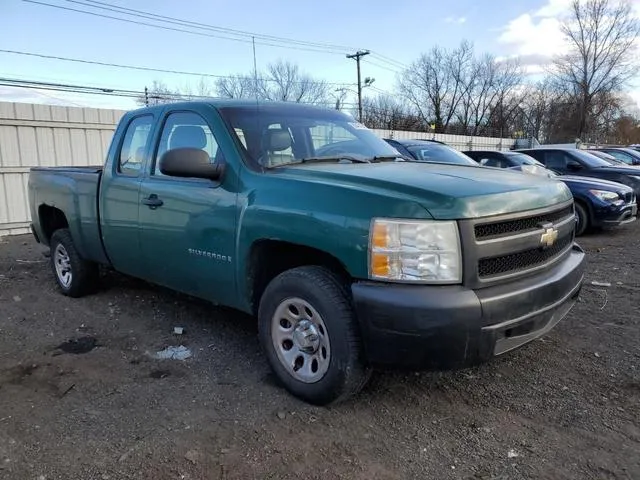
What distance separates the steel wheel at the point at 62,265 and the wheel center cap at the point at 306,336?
11.6 feet

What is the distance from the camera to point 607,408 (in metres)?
3.06

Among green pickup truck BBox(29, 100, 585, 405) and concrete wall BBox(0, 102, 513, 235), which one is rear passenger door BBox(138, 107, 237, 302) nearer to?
green pickup truck BBox(29, 100, 585, 405)

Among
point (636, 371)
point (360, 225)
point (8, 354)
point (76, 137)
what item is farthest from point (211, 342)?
point (76, 137)

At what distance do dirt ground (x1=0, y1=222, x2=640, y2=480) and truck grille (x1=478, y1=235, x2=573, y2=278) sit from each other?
838 millimetres

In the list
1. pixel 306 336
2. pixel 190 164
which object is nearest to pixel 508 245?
pixel 306 336

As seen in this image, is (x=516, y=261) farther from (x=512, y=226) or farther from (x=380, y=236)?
(x=380, y=236)

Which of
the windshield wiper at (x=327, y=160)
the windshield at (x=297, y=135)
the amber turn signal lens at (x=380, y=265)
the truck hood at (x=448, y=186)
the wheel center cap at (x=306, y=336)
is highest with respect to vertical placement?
the windshield at (x=297, y=135)

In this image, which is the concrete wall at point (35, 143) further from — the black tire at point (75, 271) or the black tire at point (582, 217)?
the black tire at point (582, 217)

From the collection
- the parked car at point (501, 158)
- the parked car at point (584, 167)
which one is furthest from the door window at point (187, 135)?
the parked car at point (584, 167)

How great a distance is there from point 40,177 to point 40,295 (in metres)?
1.32

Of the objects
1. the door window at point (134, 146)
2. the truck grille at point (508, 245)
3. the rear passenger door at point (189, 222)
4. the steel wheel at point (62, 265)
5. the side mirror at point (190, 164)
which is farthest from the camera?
the steel wheel at point (62, 265)

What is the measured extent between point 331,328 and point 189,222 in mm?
1453

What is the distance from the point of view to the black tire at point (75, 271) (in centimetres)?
544

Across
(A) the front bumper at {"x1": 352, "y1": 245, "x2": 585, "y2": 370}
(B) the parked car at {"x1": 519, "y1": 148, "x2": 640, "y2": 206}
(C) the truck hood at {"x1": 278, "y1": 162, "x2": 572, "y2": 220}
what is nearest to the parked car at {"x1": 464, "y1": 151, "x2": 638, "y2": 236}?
(B) the parked car at {"x1": 519, "y1": 148, "x2": 640, "y2": 206}
